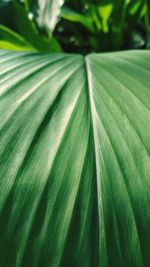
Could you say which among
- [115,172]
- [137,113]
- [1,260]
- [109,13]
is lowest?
[1,260]

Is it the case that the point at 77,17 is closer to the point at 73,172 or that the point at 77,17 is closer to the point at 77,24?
the point at 77,24

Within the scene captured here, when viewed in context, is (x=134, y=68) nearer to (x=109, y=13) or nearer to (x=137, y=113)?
(x=137, y=113)

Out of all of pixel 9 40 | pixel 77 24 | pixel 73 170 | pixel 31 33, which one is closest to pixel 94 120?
pixel 73 170

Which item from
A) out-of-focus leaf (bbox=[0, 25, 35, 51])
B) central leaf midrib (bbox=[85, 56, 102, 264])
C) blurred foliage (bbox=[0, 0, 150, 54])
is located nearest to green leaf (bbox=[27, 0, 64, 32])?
blurred foliage (bbox=[0, 0, 150, 54])

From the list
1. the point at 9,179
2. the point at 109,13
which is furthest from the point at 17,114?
the point at 109,13

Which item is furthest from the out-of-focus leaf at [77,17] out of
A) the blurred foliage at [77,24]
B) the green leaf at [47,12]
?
the green leaf at [47,12]

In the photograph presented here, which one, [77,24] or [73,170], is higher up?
[77,24]
